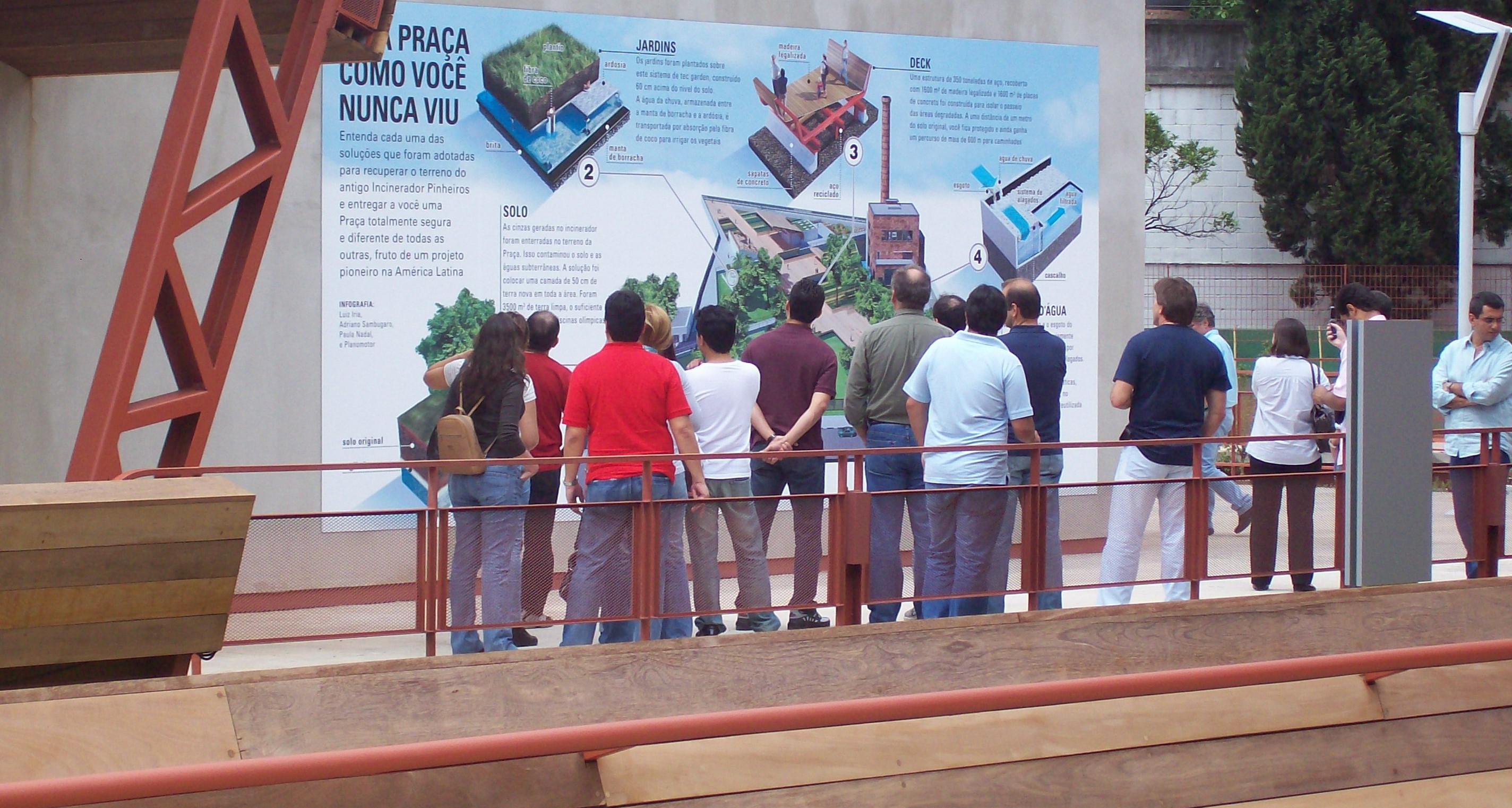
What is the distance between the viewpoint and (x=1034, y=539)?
7168 mm

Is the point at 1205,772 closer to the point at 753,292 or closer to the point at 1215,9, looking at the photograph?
the point at 753,292

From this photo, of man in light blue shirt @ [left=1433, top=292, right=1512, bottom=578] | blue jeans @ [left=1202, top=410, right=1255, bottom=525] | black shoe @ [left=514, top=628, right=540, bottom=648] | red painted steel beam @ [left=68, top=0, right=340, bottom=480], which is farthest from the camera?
man in light blue shirt @ [left=1433, top=292, right=1512, bottom=578]

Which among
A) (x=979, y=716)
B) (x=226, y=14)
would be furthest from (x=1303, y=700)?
(x=226, y=14)

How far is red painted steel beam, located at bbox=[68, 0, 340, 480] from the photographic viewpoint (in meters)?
5.95

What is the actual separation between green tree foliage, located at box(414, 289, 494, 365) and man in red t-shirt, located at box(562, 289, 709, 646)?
2.51 meters

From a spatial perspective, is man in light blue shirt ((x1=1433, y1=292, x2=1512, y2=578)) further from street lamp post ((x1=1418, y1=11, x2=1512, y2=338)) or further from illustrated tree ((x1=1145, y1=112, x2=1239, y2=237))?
illustrated tree ((x1=1145, y1=112, x2=1239, y2=237))

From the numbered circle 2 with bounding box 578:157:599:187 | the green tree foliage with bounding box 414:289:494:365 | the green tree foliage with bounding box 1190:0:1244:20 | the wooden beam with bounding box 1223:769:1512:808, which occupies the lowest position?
the wooden beam with bounding box 1223:769:1512:808

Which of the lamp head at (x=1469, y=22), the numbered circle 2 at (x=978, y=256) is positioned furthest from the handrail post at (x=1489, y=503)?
the lamp head at (x=1469, y=22)

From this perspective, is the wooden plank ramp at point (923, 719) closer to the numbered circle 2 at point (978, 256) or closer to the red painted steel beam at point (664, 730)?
the red painted steel beam at point (664, 730)

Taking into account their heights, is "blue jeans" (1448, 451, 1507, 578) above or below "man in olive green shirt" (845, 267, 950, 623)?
below

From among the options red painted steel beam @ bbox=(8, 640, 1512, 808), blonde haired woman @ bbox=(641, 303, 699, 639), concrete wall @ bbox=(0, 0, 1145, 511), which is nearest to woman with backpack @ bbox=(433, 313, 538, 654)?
blonde haired woman @ bbox=(641, 303, 699, 639)

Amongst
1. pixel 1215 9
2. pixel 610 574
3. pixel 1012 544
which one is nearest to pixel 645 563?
pixel 610 574

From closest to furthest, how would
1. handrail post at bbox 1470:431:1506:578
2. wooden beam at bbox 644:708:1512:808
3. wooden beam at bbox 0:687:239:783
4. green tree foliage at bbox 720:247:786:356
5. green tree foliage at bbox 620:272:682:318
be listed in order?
wooden beam at bbox 0:687:239:783 → wooden beam at bbox 644:708:1512:808 → handrail post at bbox 1470:431:1506:578 → green tree foliage at bbox 620:272:682:318 → green tree foliage at bbox 720:247:786:356

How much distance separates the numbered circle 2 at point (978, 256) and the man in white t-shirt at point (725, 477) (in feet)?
11.8
